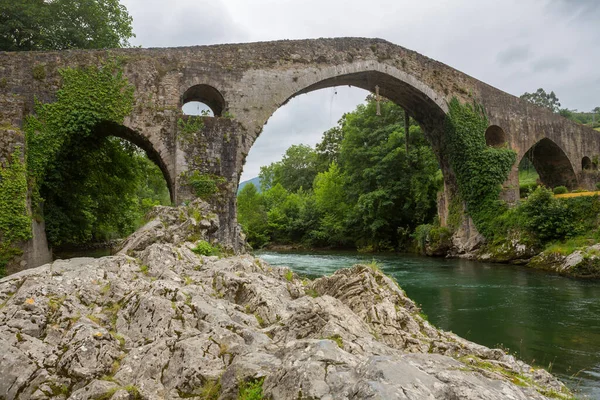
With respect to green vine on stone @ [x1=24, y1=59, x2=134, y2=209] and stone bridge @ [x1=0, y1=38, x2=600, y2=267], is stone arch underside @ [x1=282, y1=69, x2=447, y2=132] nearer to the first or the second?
stone bridge @ [x1=0, y1=38, x2=600, y2=267]

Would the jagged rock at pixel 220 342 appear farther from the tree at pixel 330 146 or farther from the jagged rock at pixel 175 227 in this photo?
the tree at pixel 330 146

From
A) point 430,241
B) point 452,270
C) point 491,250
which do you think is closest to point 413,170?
point 430,241

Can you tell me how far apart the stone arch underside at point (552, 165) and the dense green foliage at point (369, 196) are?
263 inches

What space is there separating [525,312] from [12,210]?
1192cm

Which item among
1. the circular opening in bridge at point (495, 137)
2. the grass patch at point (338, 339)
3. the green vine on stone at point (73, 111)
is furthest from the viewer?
the circular opening in bridge at point (495, 137)

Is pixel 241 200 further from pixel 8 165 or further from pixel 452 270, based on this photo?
pixel 8 165

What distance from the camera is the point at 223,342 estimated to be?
451 cm

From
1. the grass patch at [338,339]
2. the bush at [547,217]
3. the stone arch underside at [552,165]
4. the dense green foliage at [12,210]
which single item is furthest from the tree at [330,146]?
the grass patch at [338,339]

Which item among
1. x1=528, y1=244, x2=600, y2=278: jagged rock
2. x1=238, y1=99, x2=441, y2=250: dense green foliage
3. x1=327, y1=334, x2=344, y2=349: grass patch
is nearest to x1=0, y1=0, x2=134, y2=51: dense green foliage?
x1=238, y1=99, x2=441, y2=250: dense green foliage

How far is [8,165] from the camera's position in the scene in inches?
428

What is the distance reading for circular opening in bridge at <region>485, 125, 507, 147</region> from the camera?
2327 centimetres

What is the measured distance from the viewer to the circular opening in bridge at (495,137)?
76.3 ft

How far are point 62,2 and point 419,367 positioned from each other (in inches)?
803

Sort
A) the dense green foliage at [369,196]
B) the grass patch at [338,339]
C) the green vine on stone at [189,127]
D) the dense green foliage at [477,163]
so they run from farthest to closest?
1. the dense green foliage at [369,196]
2. the dense green foliage at [477,163]
3. the green vine on stone at [189,127]
4. the grass patch at [338,339]
